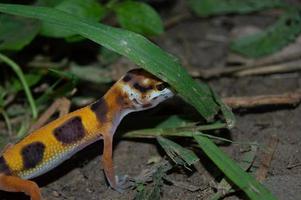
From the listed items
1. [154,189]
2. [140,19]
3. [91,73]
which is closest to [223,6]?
[140,19]

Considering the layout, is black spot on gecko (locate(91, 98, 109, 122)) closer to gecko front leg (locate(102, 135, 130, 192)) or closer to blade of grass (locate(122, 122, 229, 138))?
gecko front leg (locate(102, 135, 130, 192))

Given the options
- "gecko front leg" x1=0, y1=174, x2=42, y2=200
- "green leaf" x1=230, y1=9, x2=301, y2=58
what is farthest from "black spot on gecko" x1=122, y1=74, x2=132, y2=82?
"green leaf" x1=230, y1=9, x2=301, y2=58

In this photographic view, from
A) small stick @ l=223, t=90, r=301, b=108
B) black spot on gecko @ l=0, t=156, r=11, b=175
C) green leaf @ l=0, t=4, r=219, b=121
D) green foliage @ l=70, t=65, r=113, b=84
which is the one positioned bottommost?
green foliage @ l=70, t=65, r=113, b=84

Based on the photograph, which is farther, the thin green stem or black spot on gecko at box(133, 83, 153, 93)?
the thin green stem

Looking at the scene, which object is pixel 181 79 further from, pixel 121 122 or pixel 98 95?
pixel 98 95

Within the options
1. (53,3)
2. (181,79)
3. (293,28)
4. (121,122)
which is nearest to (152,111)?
(121,122)

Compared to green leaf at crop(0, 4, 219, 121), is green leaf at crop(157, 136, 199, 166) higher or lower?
lower
